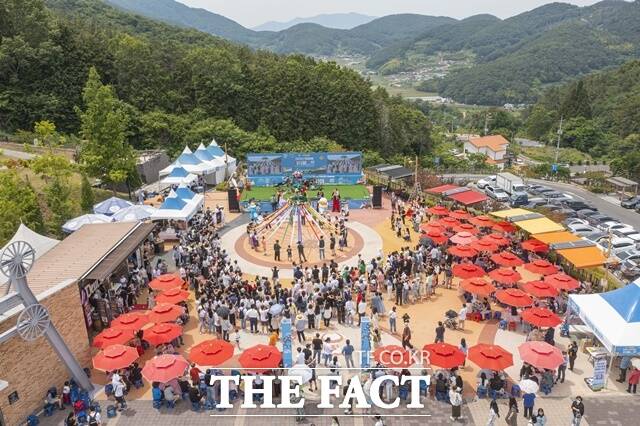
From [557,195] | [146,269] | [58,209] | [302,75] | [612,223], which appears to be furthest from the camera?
[302,75]

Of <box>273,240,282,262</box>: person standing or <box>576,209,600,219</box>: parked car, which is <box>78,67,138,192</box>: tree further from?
<box>576,209,600,219</box>: parked car

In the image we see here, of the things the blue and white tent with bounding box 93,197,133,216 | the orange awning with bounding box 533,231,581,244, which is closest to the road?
the orange awning with bounding box 533,231,581,244

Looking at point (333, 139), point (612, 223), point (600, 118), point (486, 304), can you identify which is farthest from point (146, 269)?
point (600, 118)

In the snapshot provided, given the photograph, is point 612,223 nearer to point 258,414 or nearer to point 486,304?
point 486,304

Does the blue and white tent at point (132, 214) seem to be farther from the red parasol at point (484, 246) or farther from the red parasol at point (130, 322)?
Result: the red parasol at point (484, 246)

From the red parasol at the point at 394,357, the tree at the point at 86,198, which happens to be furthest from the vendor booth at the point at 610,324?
the tree at the point at 86,198

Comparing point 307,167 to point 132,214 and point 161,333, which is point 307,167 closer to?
point 132,214
